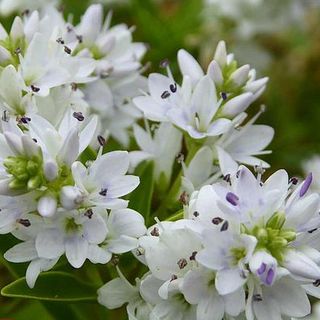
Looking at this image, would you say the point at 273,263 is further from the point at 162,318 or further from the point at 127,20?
the point at 127,20

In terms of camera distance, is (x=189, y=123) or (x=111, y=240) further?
(x=189, y=123)

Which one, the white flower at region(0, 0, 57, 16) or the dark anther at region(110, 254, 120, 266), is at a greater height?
the dark anther at region(110, 254, 120, 266)

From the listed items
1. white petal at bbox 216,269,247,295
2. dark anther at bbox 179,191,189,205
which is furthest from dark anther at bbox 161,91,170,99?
white petal at bbox 216,269,247,295

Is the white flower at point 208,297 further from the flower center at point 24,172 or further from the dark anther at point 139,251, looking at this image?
the flower center at point 24,172

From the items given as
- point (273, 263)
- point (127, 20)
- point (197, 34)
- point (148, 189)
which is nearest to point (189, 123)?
point (148, 189)

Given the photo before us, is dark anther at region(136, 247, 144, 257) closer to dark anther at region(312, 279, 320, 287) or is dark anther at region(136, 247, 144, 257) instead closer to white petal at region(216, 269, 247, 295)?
white petal at region(216, 269, 247, 295)

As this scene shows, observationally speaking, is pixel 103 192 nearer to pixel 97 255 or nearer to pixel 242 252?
pixel 97 255
